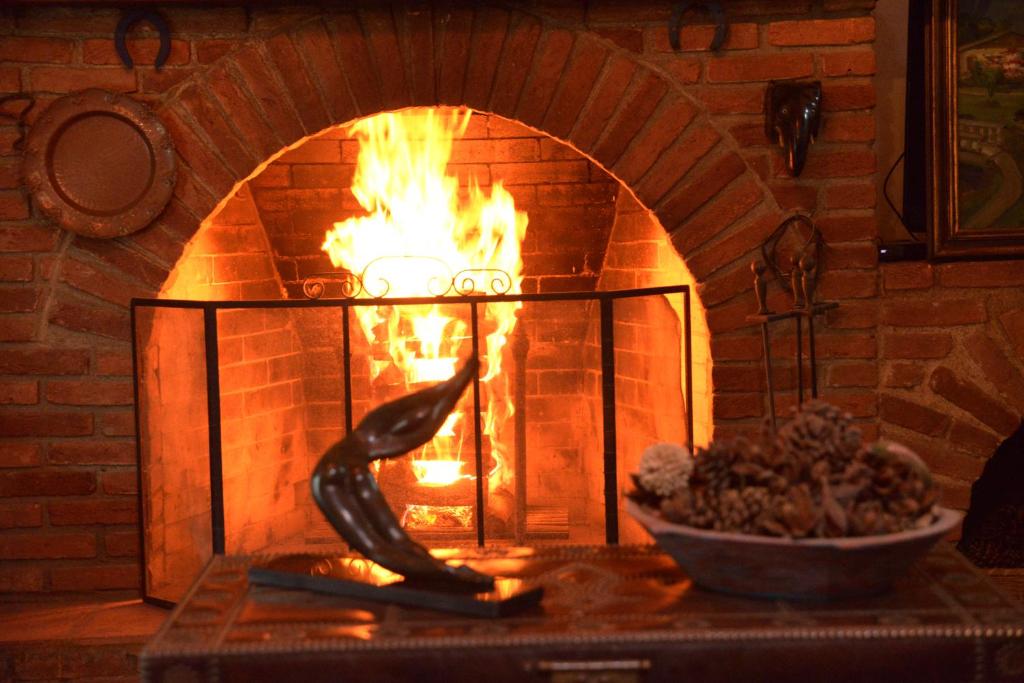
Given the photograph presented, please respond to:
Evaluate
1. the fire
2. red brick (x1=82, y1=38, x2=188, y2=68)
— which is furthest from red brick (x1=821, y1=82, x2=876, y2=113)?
red brick (x1=82, y1=38, x2=188, y2=68)

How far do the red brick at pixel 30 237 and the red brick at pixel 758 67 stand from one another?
1600 millimetres

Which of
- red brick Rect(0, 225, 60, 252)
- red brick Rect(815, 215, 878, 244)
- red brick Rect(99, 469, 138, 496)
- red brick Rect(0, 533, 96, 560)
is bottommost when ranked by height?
red brick Rect(0, 533, 96, 560)

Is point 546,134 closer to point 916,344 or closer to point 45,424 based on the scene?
point 916,344

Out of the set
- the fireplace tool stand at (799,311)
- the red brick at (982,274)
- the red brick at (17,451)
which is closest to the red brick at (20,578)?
the red brick at (17,451)

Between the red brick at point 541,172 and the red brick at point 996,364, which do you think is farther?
the red brick at point 541,172

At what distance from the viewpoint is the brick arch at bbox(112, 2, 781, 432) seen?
3012 mm

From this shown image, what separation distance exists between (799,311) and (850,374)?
0.33m

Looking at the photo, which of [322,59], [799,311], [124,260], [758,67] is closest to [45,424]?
[124,260]

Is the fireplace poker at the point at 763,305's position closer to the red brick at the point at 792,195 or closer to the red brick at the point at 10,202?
the red brick at the point at 792,195

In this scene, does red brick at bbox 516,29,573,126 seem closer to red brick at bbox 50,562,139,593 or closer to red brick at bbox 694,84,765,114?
red brick at bbox 694,84,765,114

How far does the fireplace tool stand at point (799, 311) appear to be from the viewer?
2865 mm

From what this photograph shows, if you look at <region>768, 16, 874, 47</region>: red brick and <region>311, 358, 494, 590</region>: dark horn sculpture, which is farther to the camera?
<region>768, 16, 874, 47</region>: red brick

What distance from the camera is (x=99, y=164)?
9.91 feet

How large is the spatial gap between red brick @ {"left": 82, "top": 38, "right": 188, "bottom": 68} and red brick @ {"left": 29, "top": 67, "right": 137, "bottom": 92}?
22mm
